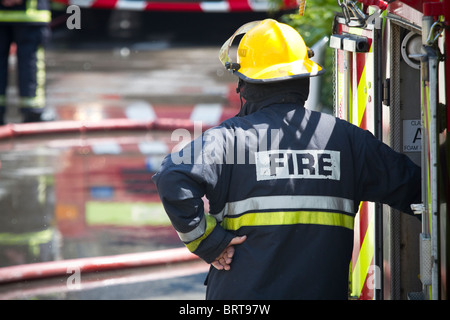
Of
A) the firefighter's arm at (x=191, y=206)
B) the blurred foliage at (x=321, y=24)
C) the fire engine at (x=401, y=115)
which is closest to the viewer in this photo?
the fire engine at (x=401, y=115)

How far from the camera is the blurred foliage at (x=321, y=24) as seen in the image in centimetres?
720

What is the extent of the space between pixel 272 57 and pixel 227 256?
2.20 feet

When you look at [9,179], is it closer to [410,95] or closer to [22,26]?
[22,26]

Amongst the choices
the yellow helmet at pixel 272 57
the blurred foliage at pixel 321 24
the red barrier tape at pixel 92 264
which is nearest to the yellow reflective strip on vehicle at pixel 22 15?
the blurred foliage at pixel 321 24

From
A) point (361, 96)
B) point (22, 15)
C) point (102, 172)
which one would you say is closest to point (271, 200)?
point (361, 96)

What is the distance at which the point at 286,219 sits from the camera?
9.30ft

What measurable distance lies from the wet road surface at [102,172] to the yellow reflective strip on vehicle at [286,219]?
2.23m

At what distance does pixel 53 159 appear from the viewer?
863 centimetres

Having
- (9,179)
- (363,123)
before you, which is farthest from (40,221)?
(363,123)

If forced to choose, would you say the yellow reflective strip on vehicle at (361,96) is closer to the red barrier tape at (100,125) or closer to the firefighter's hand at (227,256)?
the firefighter's hand at (227,256)

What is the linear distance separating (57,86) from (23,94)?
297 centimetres

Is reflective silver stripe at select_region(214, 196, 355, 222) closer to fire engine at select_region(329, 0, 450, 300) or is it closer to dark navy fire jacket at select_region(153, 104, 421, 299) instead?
dark navy fire jacket at select_region(153, 104, 421, 299)

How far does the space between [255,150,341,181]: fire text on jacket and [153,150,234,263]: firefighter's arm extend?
17 cm

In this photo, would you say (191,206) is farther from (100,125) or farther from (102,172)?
(100,125)
